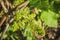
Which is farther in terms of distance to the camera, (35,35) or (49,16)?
(35,35)

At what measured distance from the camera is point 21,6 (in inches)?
65.4

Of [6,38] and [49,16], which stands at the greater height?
[49,16]

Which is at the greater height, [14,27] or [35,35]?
[14,27]

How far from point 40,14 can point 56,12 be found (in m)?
0.15

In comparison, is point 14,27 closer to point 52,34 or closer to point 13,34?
point 13,34

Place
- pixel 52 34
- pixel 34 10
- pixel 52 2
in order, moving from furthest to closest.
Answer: pixel 52 34, pixel 34 10, pixel 52 2

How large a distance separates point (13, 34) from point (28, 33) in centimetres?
15

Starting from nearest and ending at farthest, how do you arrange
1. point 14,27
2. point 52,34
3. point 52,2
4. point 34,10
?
point 52,2
point 14,27
point 34,10
point 52,34

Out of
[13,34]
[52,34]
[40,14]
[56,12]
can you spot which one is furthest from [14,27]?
[52,34]

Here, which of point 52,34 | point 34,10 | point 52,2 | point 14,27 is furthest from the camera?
point 52,34

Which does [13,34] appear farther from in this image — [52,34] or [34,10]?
[52,34]

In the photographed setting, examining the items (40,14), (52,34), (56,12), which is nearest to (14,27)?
(40,14)

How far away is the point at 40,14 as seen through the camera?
1.63m

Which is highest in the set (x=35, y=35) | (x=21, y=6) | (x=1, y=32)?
(x=21, y=6)
